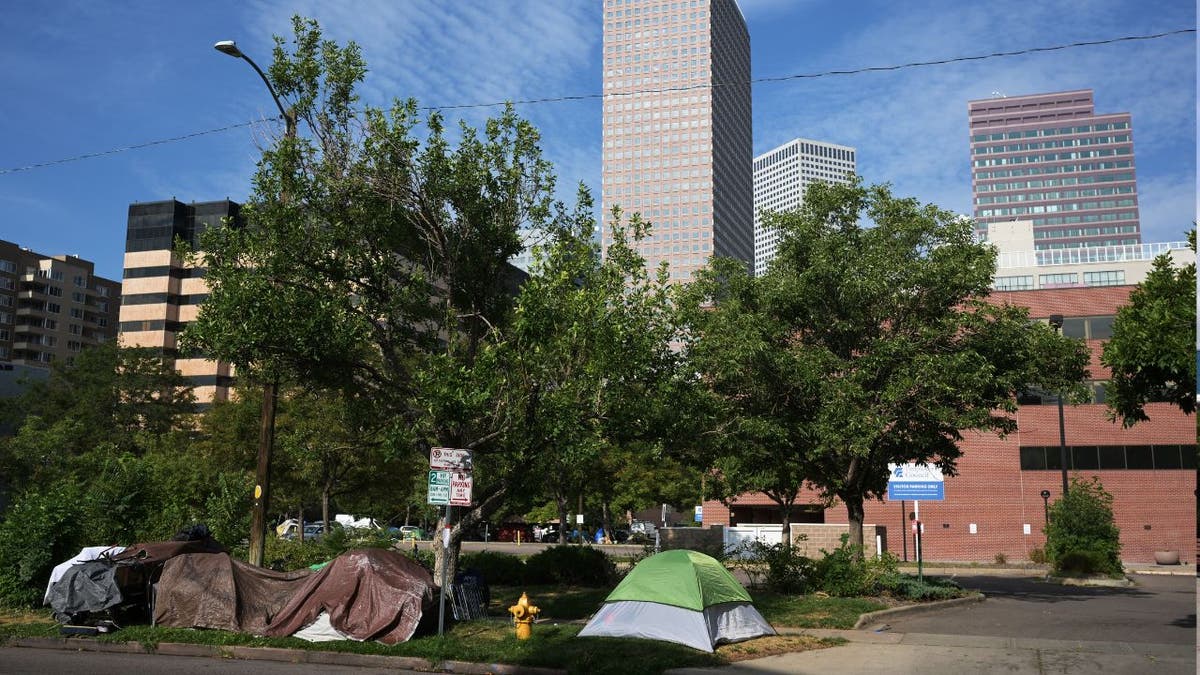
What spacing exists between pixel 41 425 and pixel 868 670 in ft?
161

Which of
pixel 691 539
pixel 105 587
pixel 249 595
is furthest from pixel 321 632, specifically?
pixel 691 539

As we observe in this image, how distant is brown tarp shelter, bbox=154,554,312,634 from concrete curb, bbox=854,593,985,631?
1024 cm

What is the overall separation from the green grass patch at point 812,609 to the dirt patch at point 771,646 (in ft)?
5.54

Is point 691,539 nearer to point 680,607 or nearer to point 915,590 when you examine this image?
point 915,590

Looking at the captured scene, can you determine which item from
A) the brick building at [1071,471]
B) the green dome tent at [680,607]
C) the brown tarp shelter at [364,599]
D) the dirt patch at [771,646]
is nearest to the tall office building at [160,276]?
the brick building at [1071,471]

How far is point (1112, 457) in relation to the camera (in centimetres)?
4812

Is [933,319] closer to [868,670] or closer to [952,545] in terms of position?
[868,670]

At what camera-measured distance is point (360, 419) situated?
773 inches

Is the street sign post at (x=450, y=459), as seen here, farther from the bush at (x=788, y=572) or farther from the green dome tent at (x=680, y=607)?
the bush at (x=788, y=572)

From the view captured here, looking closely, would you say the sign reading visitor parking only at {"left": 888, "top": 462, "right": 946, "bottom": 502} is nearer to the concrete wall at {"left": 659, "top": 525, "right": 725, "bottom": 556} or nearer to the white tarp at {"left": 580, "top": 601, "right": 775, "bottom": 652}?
the white tarp at {"left": 580, "top": 601, "right": 775, "bottom": 652}

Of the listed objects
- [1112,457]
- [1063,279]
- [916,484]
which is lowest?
[916,484]

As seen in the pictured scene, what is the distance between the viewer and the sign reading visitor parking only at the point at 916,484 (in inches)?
934

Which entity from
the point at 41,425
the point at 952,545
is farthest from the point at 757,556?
the point at 41,425

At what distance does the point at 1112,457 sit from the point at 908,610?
35087 mm
